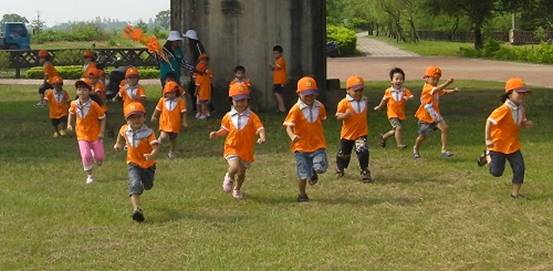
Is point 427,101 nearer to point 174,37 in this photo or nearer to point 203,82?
point 203,82

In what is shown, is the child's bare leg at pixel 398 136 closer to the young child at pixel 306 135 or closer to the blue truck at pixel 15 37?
the young child at pixel 306 135

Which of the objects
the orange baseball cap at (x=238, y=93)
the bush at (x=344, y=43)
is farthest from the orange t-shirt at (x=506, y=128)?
the bush at (x=344, y=43)

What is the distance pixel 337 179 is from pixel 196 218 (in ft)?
8.86

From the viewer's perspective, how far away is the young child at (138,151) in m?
8.23

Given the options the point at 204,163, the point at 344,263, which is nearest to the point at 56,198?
the point at 204,163

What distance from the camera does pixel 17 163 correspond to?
11969mm

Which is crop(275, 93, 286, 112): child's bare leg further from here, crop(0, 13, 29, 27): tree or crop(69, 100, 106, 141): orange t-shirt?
crop(0, 13, 29, 27): tree

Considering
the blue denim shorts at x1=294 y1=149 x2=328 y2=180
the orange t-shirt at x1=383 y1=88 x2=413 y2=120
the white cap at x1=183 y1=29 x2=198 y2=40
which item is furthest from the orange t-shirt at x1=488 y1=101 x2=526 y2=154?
the white cap at x1=183 y1=29 x2=198 y2=40

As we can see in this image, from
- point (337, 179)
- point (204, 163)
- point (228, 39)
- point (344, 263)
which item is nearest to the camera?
point (344, 263)

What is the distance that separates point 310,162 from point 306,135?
1.03 ft

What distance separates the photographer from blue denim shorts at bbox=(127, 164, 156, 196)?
817 cm

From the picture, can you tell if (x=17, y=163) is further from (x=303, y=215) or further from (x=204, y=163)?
(x=303, y=215)

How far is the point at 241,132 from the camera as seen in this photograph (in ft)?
29.4

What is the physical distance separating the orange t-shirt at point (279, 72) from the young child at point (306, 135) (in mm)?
7971
